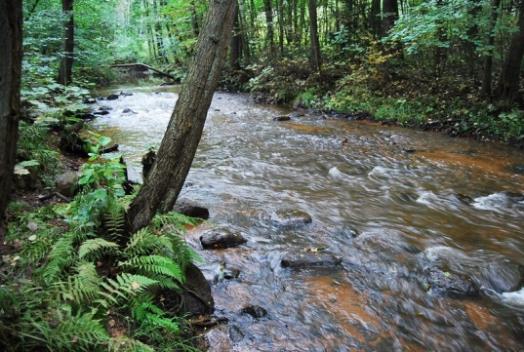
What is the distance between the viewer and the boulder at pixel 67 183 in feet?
18.3

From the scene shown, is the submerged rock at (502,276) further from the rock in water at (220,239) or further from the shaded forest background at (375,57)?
the shaded forest background at (375,57)

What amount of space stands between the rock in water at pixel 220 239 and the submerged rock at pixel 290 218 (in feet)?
2.88

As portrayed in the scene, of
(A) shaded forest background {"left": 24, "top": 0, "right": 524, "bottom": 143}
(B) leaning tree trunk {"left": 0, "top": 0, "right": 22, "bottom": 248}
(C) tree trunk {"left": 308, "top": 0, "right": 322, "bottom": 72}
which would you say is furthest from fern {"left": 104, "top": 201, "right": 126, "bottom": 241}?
(C) tree trunk {"left": 308, "top": 0, "right": 322, "bottom": 72}

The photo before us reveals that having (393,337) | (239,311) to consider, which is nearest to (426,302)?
(393,337)

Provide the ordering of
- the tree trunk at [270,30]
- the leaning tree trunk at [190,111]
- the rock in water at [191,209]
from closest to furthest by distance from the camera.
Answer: the leaning tree trunk at [190,111]
the rock in water at [191,209]
the tree trunk at [270,30]

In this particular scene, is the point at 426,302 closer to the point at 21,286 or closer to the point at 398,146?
the point at 21,286

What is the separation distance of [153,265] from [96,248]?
19.5 inches

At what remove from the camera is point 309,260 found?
5.20 meters

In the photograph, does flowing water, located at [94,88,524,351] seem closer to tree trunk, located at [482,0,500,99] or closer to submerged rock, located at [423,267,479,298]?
submerged rock, located at [423,267,479,298]

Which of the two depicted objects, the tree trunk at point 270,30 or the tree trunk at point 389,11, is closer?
the tree trunk at point 389,11

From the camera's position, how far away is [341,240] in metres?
5.89

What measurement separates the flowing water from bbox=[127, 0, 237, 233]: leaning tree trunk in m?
1.29

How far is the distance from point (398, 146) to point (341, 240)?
611 cm

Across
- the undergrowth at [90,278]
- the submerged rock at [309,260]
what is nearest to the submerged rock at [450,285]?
the submerged rock at [309,260]
